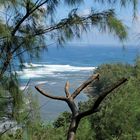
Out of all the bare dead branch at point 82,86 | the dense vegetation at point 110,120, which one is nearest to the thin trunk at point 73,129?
the bare dead branch at point 82,86

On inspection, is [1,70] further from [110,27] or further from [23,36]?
[110,27]

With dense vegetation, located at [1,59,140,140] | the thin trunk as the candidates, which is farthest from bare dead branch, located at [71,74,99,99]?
dense vegetation, located at [1,59,140,140]

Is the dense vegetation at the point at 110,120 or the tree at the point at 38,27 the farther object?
the dense vegetation at the point at 110,120

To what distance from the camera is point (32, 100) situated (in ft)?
9.78

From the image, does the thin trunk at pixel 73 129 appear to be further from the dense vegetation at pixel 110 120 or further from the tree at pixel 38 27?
the dense vegetation at pixel 110 120

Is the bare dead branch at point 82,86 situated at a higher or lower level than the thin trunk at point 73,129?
higher

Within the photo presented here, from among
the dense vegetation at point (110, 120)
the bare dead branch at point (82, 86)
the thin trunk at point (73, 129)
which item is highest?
the bare dead branch at point (82, 86)

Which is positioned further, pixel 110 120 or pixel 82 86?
pixel 110 120

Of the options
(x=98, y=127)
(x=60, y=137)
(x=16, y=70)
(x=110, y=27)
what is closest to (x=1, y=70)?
(x=16, y=70)

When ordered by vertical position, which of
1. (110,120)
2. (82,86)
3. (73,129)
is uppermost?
(82,86)

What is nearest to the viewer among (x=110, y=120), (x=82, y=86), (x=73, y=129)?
(x=73, y=129)

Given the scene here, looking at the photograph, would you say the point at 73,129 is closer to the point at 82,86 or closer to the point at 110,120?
the point at 82,86

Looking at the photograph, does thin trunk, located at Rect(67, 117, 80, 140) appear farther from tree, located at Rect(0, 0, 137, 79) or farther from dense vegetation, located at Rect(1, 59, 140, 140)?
dense vegetation, located at Rect(1, 59, 140, 140)

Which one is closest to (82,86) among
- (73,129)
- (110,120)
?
(73,129)
